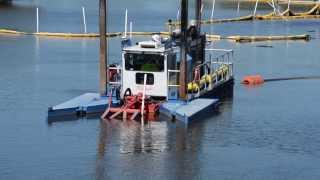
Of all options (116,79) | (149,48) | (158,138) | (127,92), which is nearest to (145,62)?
(149,48)

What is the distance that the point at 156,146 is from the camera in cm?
2352

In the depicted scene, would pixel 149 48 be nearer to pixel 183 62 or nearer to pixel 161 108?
pixel 183 62

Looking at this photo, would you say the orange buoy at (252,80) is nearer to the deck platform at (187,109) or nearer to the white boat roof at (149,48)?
the deck platform at (187,109)

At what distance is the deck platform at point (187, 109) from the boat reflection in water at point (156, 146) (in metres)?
0.21

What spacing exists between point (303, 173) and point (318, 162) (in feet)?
4.04

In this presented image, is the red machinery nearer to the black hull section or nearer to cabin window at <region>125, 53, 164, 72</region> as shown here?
cabin window at <region>125, 53, 164, 72</region>

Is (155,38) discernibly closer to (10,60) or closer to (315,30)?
(10,60)

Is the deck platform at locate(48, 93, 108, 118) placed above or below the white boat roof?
below

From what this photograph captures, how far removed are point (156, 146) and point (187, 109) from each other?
3.68m

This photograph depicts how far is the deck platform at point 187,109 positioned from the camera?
2630cm

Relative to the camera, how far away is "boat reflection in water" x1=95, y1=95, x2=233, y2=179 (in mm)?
20703

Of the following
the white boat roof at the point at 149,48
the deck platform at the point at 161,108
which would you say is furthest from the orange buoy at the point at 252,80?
the white boat roof at the point at 149,48

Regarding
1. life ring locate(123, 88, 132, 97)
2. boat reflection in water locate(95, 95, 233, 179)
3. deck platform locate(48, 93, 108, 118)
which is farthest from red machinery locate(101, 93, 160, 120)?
deck platform locate(48, 93, 108, 118)

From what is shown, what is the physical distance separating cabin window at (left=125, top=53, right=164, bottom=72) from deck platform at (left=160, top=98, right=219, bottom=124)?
117 centimetres
